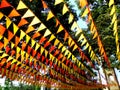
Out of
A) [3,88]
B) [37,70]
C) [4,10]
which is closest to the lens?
[37,70]

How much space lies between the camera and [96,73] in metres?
33.4

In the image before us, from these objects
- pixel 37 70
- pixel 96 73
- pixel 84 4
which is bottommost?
pixel 84 4

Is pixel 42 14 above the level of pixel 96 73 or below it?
above

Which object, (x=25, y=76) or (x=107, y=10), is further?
(x=107, y=10)

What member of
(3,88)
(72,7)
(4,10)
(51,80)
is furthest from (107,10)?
(3,88)

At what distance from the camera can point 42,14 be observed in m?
24.2

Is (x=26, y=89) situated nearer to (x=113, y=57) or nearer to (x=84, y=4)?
(x=113, y=57)

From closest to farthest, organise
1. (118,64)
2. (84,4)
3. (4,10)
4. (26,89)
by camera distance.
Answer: (84,4), (4,10), (118,64), (26,89)

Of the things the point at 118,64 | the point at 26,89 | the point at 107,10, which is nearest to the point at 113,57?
the point at 118,64

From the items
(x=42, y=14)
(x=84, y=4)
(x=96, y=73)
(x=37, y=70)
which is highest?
(x=42, y=14)

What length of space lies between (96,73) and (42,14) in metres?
11.9

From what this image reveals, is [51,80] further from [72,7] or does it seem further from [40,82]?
[72,7]

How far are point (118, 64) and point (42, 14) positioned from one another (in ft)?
25.0

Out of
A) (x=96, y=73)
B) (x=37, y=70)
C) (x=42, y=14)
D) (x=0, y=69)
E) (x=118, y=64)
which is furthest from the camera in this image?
(x=96, y=73)
